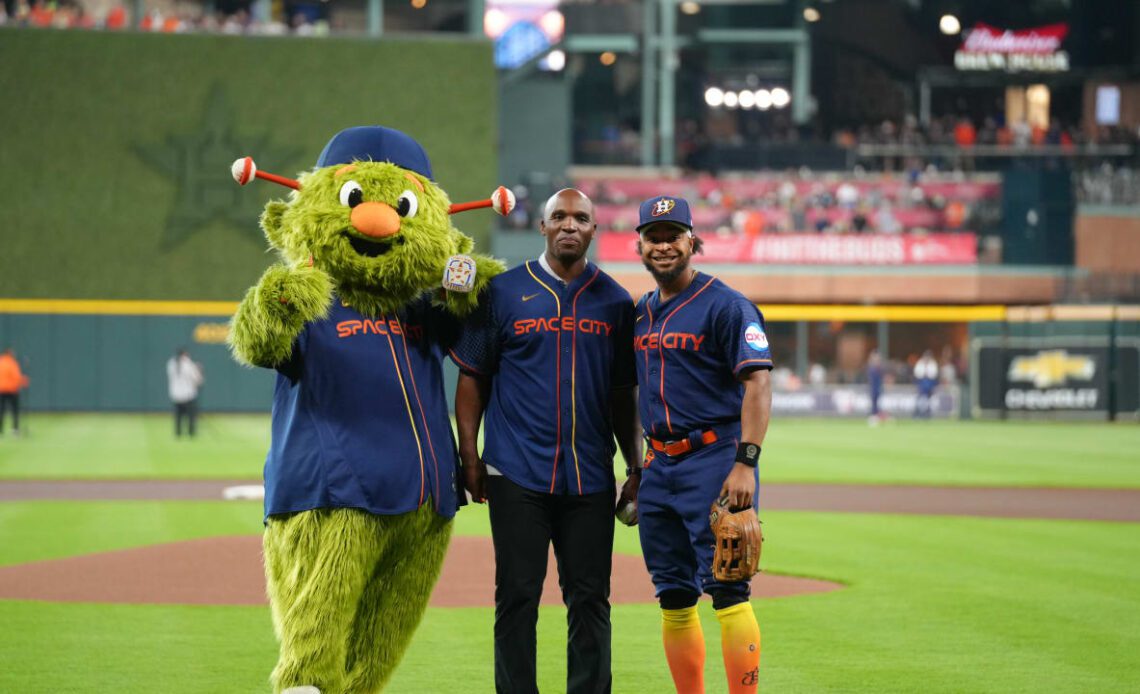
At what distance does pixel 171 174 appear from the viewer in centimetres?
3606

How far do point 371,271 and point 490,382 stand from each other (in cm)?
78

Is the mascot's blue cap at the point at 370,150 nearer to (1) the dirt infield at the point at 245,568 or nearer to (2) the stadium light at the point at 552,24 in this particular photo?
(1) the dirt infield at the point at 245,568

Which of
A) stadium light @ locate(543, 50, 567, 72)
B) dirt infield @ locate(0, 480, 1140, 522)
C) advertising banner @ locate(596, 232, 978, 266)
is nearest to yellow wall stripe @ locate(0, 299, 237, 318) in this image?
advertising banner @ locate(596, 232, 978, 266)

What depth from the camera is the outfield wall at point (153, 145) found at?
116ft

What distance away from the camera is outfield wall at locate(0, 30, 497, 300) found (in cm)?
3544

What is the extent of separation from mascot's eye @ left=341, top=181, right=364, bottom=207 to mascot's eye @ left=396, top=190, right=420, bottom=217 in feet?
0.48

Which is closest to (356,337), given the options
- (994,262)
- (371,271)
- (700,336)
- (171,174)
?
(371,271)

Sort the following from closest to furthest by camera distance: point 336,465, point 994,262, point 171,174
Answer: point 336,465 → point 171,174 → point 994,262

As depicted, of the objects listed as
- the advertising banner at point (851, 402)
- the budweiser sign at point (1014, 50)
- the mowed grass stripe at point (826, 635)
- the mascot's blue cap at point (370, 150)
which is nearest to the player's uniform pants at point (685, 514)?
the mowed grass stripe at point (826, 635)

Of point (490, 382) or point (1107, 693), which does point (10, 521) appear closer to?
point (490, 382)

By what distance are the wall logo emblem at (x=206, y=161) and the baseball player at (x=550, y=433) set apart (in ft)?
102

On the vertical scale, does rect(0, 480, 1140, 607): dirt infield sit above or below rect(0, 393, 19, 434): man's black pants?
below

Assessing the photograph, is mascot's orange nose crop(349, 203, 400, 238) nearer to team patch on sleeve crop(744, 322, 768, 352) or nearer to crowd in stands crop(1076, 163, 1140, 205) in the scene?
team patch on sleeve crop(744, 322, 768, 352)

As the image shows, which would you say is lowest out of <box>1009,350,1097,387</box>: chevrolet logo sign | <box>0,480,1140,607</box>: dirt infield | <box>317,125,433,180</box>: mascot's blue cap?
<box>0,480,1140,607</box>: dirt infield
